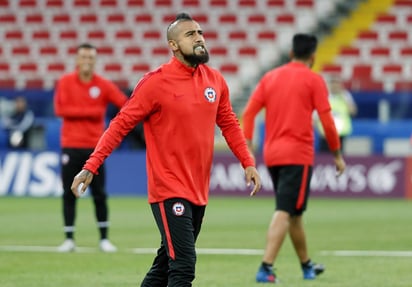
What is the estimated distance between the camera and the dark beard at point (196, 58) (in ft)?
27.2

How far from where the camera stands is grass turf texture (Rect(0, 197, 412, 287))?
1169 centimetres

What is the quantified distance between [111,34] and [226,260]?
21347 mm

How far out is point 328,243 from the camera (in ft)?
51.0

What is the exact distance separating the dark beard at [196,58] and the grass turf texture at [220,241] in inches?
130

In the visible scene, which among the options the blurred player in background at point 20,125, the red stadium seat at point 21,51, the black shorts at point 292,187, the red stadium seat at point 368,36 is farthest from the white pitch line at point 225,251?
the red stadium seat at point 21,51

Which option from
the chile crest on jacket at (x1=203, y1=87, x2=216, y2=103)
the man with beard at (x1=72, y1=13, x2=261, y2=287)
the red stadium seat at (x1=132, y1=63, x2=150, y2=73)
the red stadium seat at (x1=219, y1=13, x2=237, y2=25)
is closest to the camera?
the man with beard at (x1=72, y1=13, x2=261, y2=287)

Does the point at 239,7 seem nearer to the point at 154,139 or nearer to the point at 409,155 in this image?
the point at 409,155

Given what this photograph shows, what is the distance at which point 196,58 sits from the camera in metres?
8.32

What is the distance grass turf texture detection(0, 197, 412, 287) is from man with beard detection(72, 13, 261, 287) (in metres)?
2.87

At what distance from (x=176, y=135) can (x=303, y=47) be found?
381cm

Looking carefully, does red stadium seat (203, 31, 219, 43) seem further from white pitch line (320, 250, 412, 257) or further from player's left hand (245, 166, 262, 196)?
player's left hand (245, 166, 262, 196)

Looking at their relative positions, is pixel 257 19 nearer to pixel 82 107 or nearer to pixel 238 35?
pixel 238 35

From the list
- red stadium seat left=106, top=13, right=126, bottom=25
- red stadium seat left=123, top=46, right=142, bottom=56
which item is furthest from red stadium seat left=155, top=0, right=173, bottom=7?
red stadium seat left=123, top=46, right=142, bottom=56

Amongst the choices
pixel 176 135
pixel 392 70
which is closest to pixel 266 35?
pixel 392 70
